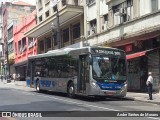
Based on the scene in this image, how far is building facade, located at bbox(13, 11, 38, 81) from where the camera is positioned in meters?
61.3

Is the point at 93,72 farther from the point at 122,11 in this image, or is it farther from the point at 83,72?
the point at 122,11

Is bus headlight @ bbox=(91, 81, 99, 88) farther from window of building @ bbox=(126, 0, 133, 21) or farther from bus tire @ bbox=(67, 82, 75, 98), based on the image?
window of building @ bbox=(126, 0, 133, 21)

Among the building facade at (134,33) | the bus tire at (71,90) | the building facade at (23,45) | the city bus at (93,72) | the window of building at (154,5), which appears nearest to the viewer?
the city bus at (93,72)

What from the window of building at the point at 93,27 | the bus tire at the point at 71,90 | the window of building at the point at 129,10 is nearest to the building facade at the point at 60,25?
the window of building at the point at 93,27

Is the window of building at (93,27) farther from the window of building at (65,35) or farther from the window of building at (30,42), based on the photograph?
the window of building at (30,42)

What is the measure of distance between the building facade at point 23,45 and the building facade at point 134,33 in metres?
25.8

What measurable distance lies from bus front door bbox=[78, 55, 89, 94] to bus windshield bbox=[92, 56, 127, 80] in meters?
0.59

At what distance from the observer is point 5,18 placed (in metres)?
91.4

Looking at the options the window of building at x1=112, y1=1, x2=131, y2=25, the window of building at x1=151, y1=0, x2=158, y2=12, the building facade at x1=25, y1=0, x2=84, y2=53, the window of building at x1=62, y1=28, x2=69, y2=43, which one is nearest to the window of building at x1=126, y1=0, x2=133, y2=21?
the window of building at x1=112, y1=1, x2=131, y2=25

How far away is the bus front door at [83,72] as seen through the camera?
2177 cm

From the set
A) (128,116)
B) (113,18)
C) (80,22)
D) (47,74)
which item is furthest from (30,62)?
(128,116)

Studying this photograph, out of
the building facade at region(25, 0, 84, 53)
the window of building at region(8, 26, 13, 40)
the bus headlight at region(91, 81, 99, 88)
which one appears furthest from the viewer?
the window of building at region(8, 26, 13, 40)

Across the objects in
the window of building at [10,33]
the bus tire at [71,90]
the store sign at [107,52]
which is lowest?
the bus tire at [71,90]

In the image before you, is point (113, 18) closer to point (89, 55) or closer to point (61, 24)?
point (89, 55)
